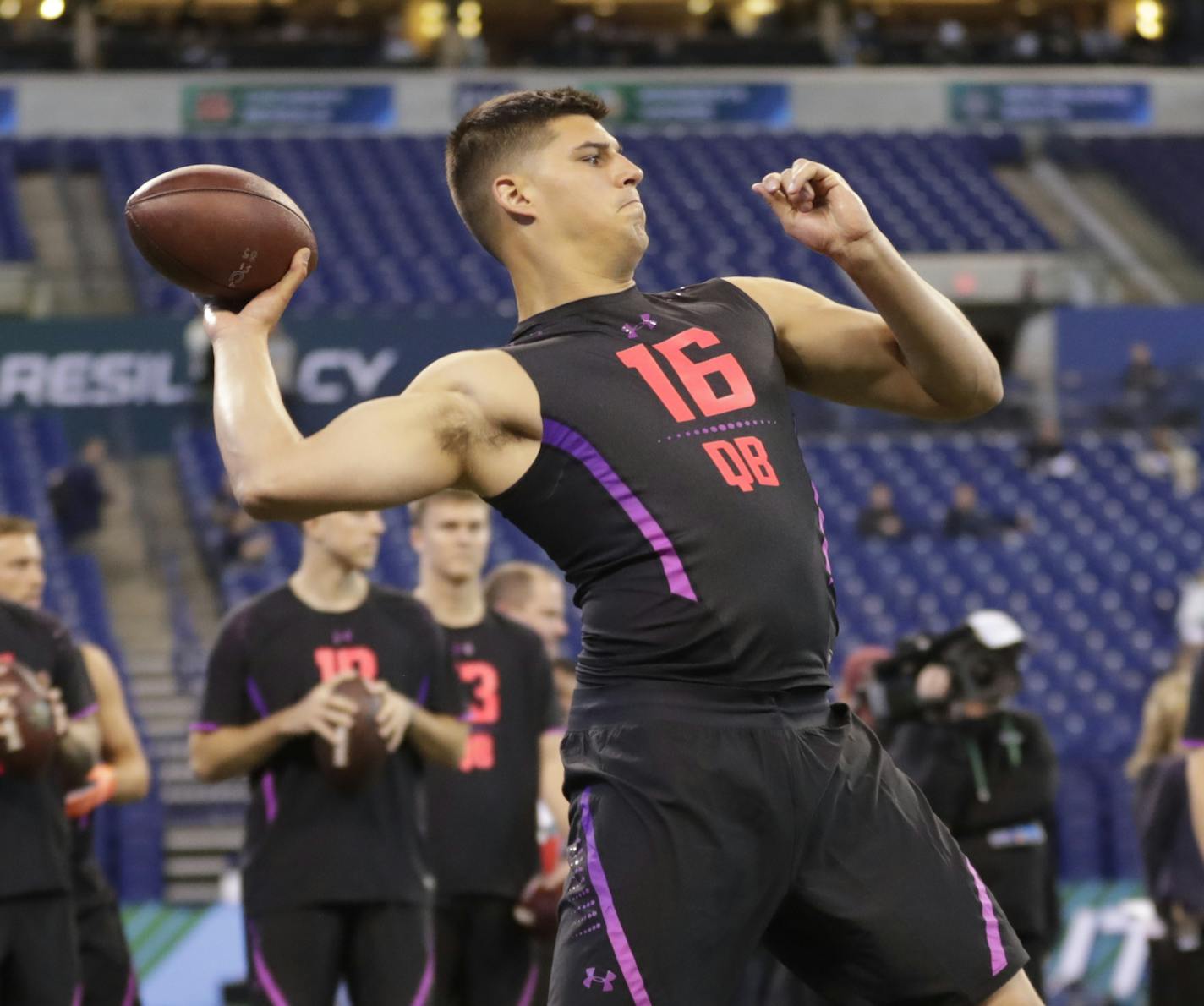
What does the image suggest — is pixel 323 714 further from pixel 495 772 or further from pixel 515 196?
pixel 515 196

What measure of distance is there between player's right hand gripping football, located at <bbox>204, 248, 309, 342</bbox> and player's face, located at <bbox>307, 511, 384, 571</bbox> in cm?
217

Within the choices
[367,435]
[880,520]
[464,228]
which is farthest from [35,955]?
[464,228]

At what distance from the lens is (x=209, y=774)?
5.32 metres

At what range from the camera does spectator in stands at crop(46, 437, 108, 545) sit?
48.7 ft

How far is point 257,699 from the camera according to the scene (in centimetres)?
539

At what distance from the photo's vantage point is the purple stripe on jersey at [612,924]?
2.86 m

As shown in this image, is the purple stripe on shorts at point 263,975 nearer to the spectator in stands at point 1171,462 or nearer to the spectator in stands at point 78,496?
the spectator in stands at point 78,496

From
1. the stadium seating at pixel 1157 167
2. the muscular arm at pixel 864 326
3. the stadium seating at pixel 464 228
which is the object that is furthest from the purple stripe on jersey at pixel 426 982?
the stadium seating at pixel 1157 167

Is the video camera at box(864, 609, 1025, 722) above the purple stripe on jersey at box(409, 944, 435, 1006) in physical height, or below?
above

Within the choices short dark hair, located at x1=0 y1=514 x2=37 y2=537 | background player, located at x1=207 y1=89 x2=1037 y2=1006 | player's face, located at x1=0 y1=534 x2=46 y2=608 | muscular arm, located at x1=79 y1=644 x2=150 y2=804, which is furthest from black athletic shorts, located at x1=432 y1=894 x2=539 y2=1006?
background player, located at x1=207 y1=89 x2=1037 y2=1006

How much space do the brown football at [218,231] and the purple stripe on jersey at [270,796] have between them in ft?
7.55

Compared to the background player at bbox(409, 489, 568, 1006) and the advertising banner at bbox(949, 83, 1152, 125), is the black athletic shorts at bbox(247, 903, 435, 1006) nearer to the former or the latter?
the background player at bbox(409, 489, 568, 1006)

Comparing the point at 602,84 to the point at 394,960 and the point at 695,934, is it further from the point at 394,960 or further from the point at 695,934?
the point at 695,934

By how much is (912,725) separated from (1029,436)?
1239 cm
